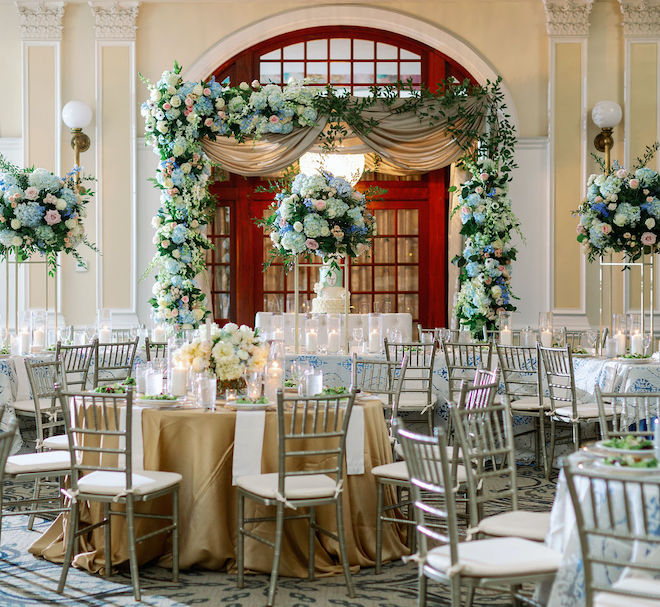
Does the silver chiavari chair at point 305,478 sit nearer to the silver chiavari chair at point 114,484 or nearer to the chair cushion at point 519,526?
the silver chiavari chair at point 114,484

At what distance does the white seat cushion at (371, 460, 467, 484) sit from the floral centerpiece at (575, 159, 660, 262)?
3.15m

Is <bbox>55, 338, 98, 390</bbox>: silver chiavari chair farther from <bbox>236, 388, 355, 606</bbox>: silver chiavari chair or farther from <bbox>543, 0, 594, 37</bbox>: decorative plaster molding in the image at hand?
<bbox>543, 0, 594, 37</bbox>: decorative plaster molding

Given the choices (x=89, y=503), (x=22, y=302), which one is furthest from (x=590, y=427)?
(x=22, y=302)

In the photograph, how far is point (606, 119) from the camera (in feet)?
32.5

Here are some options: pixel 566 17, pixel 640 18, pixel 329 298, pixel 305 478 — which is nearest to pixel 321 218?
pixel 329 298

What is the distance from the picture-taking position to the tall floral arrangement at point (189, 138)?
29.2ft

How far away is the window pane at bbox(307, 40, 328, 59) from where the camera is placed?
1072 cm

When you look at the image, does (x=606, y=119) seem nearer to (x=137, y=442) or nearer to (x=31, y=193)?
(x=31, y=193)

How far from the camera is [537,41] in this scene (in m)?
10.3

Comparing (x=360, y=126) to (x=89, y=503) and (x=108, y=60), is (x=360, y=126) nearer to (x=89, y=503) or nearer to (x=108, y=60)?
(x=108, y=60)

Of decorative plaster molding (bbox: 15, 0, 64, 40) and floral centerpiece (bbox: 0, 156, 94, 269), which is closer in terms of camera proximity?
floral centerpiece (bbox: 0, 156, 94, 269)

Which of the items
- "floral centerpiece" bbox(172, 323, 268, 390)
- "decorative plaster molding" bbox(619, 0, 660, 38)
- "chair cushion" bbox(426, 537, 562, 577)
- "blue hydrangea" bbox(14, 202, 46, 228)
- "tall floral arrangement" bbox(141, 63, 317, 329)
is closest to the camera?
"chair cushion" bbox(426, 537, 562, 577)

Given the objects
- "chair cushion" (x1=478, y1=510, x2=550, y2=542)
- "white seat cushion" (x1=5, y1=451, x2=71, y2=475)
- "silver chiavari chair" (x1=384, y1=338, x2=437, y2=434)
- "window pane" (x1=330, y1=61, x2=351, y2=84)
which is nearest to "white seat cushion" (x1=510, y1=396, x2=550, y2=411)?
"silver chiavari chair" (x1=384, y1=338, x2=437, y2=434)

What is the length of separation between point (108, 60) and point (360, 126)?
306 cm
